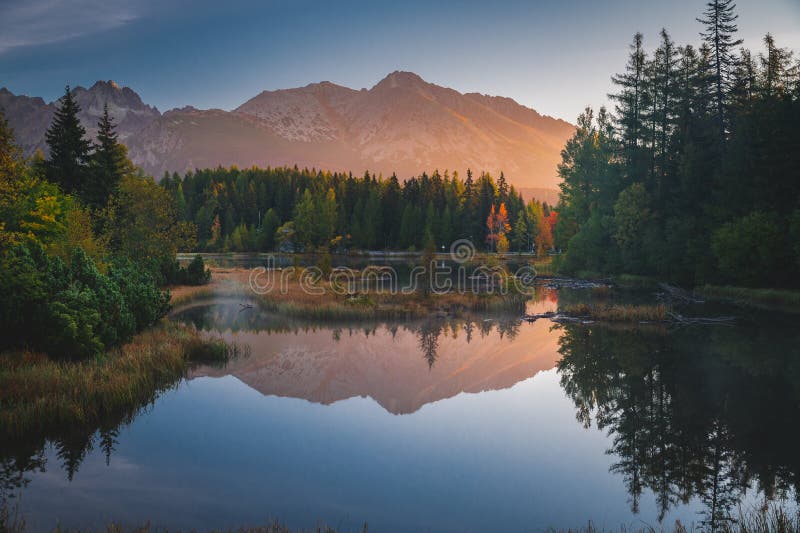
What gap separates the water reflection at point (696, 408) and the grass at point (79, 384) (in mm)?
15051

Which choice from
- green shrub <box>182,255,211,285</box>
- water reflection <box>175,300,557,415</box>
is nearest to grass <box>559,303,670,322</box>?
water reflection <box>175,300,557,415</box>

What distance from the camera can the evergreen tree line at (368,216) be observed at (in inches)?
5113

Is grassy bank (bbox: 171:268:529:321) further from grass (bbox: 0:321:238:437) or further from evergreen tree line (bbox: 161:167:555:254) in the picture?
evergreen tree line (bbox: 161:167:555:254)

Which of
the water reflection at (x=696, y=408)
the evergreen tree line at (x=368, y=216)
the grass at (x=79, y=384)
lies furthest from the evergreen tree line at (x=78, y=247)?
the evergreen tree line at (x=368, y=216)

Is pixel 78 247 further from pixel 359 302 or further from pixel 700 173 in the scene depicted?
pixel 700 173

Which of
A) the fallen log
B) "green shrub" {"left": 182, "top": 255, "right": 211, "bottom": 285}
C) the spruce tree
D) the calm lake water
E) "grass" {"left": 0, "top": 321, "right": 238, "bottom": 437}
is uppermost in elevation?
the spruce tree

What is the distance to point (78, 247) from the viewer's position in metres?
22.4

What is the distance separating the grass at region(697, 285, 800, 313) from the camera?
40.5 metres

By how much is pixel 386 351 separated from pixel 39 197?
29078 millimetres

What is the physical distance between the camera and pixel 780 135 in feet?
148

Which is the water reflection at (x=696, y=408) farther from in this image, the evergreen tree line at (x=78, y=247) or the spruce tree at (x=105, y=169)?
the spruce tree at (x=105, y=169)

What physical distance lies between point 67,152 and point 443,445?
46.9 meters

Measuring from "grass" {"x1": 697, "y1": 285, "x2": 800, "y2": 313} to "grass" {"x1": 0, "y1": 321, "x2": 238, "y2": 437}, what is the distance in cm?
4240

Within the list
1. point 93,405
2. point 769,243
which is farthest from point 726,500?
point 769,243
